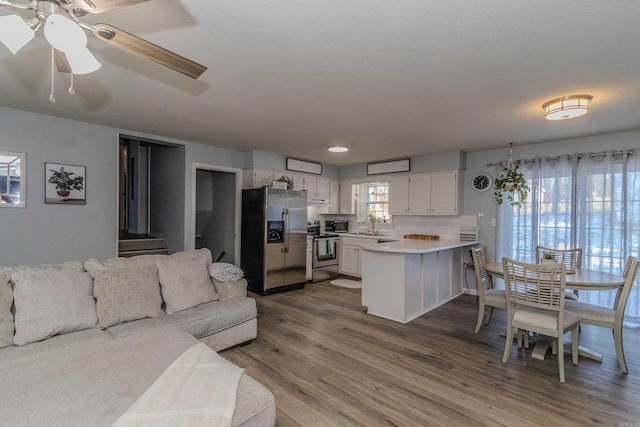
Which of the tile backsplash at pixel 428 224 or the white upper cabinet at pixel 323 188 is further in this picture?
the white upper cabinet at pixel 323 188

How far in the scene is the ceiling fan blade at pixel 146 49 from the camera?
141 cm

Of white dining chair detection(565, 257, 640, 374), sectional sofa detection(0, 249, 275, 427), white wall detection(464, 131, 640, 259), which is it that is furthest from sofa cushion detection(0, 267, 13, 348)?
white wall detection(464, 131, 640, 259)

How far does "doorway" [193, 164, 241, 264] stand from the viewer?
17.7 feet

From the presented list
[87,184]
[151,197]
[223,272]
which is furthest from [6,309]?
[151,197]

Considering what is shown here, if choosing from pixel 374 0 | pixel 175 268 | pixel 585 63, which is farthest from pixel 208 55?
pixel 585 63

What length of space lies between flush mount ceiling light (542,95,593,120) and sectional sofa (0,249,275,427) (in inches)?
130

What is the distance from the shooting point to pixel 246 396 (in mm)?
1414

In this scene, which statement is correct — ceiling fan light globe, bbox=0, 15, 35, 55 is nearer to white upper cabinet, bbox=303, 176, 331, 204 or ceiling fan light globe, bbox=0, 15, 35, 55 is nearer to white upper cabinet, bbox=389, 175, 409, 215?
white upper cabinet, bbox=303, 176, 331, 204

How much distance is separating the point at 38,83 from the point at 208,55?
1705 millimetres

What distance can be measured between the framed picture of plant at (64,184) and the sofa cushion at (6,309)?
1731mm

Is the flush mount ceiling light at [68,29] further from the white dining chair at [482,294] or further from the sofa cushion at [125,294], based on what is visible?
the white dining chair at [482,294]

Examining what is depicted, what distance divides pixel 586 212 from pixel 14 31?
5.67 m

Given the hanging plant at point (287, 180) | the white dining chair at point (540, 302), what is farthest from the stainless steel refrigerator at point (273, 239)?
the white dining chair at point (540, 302)

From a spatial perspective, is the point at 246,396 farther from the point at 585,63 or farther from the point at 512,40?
the point at 585,63
